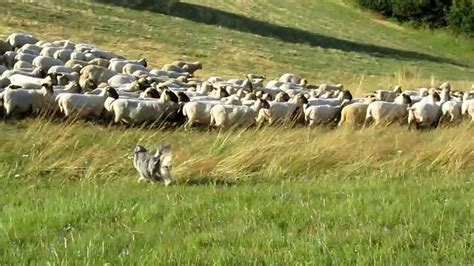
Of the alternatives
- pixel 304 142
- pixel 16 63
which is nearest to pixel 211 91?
pixel 16 63

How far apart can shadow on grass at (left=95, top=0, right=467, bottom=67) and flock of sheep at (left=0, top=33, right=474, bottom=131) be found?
21381mm

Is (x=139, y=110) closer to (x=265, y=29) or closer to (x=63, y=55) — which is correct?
(x=63, y=55)

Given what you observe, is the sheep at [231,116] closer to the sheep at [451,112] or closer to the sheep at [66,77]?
the sheep at [66,77]

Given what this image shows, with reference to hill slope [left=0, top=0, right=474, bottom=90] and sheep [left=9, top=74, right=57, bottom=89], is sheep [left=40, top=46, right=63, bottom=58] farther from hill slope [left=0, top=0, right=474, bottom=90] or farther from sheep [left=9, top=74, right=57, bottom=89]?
hill slope [left=0, top=0, right=474, bottom=90]

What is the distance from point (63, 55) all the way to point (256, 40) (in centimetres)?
1748

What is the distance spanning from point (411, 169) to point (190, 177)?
10.2 feet

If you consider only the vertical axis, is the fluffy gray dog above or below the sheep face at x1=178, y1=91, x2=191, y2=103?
above

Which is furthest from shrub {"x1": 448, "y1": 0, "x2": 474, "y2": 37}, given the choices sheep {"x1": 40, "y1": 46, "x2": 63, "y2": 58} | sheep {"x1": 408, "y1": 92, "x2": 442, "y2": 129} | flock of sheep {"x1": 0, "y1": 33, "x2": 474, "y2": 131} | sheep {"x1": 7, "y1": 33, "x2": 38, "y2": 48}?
sheep {"x1": 408, "y1": 92, "x2": 442, "y2": 129}

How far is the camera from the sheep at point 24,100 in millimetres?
14117

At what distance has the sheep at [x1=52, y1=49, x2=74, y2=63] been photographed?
22.0 m

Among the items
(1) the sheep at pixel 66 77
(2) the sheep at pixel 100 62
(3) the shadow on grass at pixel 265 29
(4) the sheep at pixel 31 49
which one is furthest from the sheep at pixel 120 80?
(3) the shadow on grass at pixel 265 29

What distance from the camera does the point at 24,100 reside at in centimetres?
1427

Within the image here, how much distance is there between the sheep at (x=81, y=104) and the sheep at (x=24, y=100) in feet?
0.90

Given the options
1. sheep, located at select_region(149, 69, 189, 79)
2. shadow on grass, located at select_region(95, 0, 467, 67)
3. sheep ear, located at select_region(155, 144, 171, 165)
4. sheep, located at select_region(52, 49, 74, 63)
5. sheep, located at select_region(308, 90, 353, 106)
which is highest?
sheep ear, located at select_region(155, 144, 171, 165)
